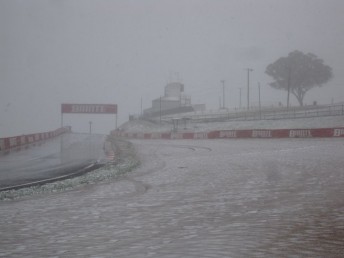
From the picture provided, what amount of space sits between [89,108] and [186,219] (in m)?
88.6

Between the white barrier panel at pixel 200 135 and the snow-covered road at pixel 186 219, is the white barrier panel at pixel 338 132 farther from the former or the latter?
the snow-covered road at pixel 186 219

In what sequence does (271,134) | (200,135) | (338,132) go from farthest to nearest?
(200,135) → (271,134) → (338,132)

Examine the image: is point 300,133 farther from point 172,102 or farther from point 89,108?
point 172,102

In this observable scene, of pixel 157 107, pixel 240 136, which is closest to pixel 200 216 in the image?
pixel 240 136

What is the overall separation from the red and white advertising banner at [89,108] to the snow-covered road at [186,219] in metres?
79.6

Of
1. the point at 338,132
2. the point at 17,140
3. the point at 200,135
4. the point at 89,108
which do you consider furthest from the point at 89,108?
the point at 338,132

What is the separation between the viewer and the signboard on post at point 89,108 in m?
89.5

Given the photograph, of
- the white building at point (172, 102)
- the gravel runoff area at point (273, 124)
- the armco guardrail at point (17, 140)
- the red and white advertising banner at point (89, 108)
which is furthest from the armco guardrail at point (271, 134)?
the white building at point (172, 102)

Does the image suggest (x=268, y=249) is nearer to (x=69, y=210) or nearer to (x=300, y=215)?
(x=300, y=215)

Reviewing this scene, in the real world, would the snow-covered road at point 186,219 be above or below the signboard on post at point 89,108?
below

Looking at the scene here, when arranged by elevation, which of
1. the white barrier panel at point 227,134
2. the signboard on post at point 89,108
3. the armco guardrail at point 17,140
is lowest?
the armco guardrail at point 17,140

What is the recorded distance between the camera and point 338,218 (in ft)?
18.9

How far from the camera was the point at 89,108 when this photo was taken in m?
92.4

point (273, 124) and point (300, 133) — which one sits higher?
point (273, 124)
